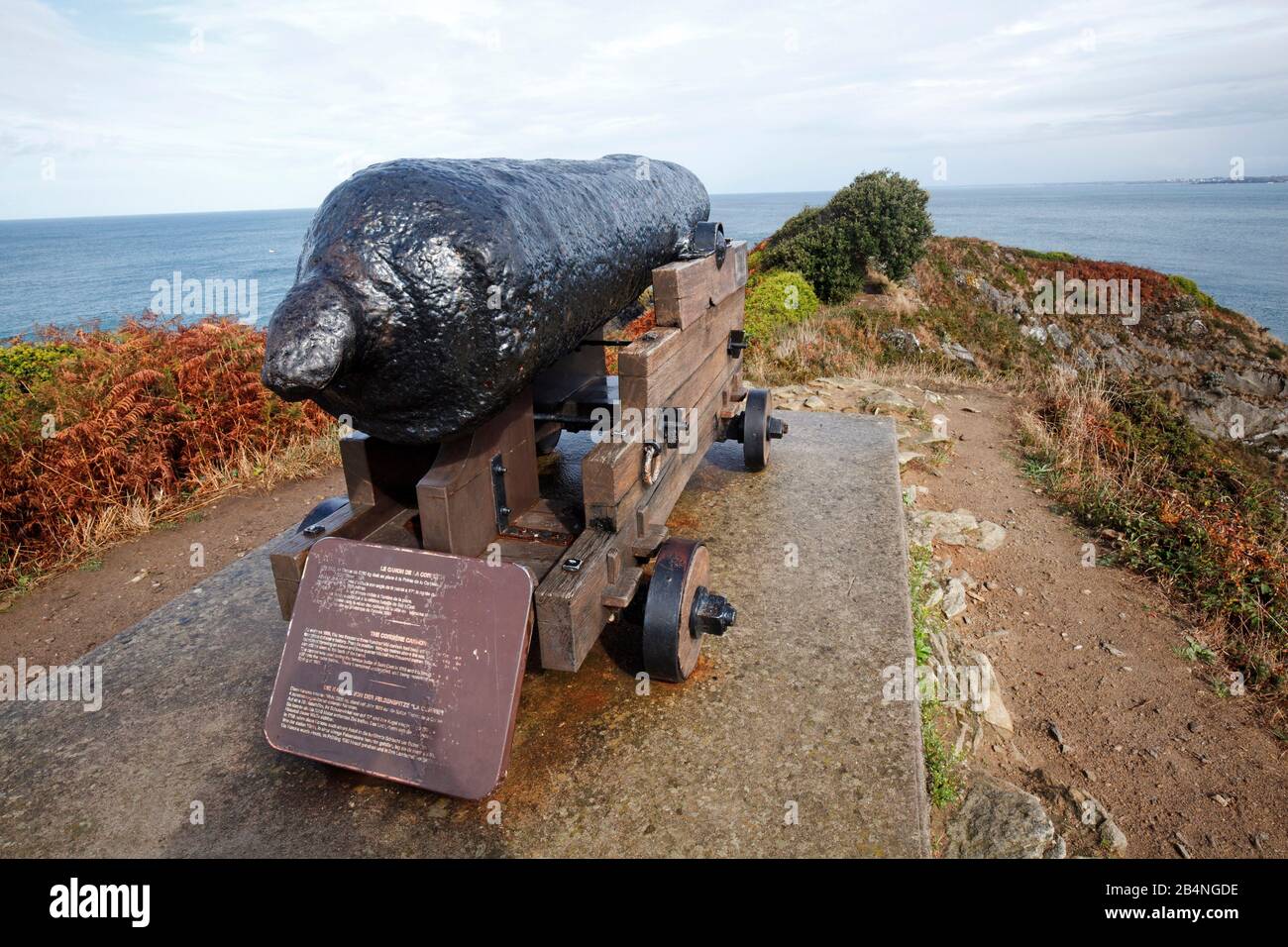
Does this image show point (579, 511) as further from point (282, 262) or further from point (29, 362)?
point (282, 262)

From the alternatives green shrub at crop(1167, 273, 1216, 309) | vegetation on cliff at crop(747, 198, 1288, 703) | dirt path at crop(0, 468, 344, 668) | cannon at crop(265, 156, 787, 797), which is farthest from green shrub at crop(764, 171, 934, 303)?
cannon at crop(265, 156, 787, 797)

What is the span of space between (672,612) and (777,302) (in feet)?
38.9

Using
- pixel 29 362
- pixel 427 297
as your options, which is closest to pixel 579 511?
pixel 427 297

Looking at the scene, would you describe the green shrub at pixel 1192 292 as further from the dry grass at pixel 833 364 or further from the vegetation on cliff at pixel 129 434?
the vegetation on cliff at pixel 129 434

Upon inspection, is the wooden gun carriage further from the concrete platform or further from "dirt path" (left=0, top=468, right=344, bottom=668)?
"dirt path" (left=0, top=468, right=344, bottom=668)

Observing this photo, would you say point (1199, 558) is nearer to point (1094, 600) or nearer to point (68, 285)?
point (1094, 600)

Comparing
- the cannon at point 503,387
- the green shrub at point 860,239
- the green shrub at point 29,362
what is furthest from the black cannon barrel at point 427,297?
the green shrub at point 860,239

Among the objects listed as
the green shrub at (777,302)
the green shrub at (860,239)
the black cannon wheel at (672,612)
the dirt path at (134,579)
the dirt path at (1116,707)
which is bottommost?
the dirt path at (1116,707)

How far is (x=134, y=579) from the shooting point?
16.1ft

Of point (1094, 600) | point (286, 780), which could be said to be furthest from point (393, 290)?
point (1094, 600)

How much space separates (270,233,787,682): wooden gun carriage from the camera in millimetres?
2609

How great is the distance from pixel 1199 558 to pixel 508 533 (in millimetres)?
4362

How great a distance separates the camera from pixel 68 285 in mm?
48906

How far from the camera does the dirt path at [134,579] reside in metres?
4.36
